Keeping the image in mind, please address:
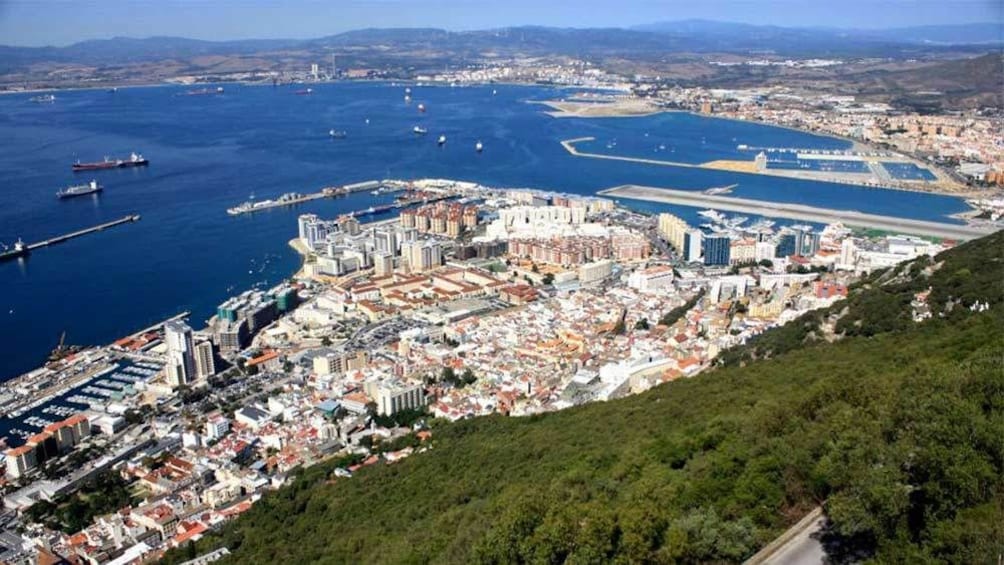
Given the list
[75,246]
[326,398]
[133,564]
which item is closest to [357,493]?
[133,564]

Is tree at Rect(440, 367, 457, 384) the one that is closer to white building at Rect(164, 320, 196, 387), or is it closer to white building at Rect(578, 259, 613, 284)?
white building at Rect(164, 320, 196, 387)

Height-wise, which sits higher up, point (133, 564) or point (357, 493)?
point (357, 493)

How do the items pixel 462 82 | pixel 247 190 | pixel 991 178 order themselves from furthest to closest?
pixel 462 82, pixel 247 190, pixel 991 178

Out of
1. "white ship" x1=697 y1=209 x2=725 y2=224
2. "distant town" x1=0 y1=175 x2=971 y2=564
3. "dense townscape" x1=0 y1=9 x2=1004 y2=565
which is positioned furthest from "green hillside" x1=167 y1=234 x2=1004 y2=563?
"white ship" x1=697 y1=209 x2=725 y2=224

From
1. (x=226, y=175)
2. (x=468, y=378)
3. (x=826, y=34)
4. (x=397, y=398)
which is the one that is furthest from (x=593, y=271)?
(x=826, y=34)

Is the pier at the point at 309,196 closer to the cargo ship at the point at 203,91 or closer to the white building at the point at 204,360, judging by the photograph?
the white building at the point at 204,360

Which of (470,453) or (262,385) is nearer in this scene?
(470,453)

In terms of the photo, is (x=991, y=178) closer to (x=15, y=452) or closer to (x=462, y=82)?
(x=15, y=452)

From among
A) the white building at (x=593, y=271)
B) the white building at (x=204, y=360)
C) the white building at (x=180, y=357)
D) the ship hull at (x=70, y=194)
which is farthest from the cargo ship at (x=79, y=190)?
the white building at (x=593, y=271)
